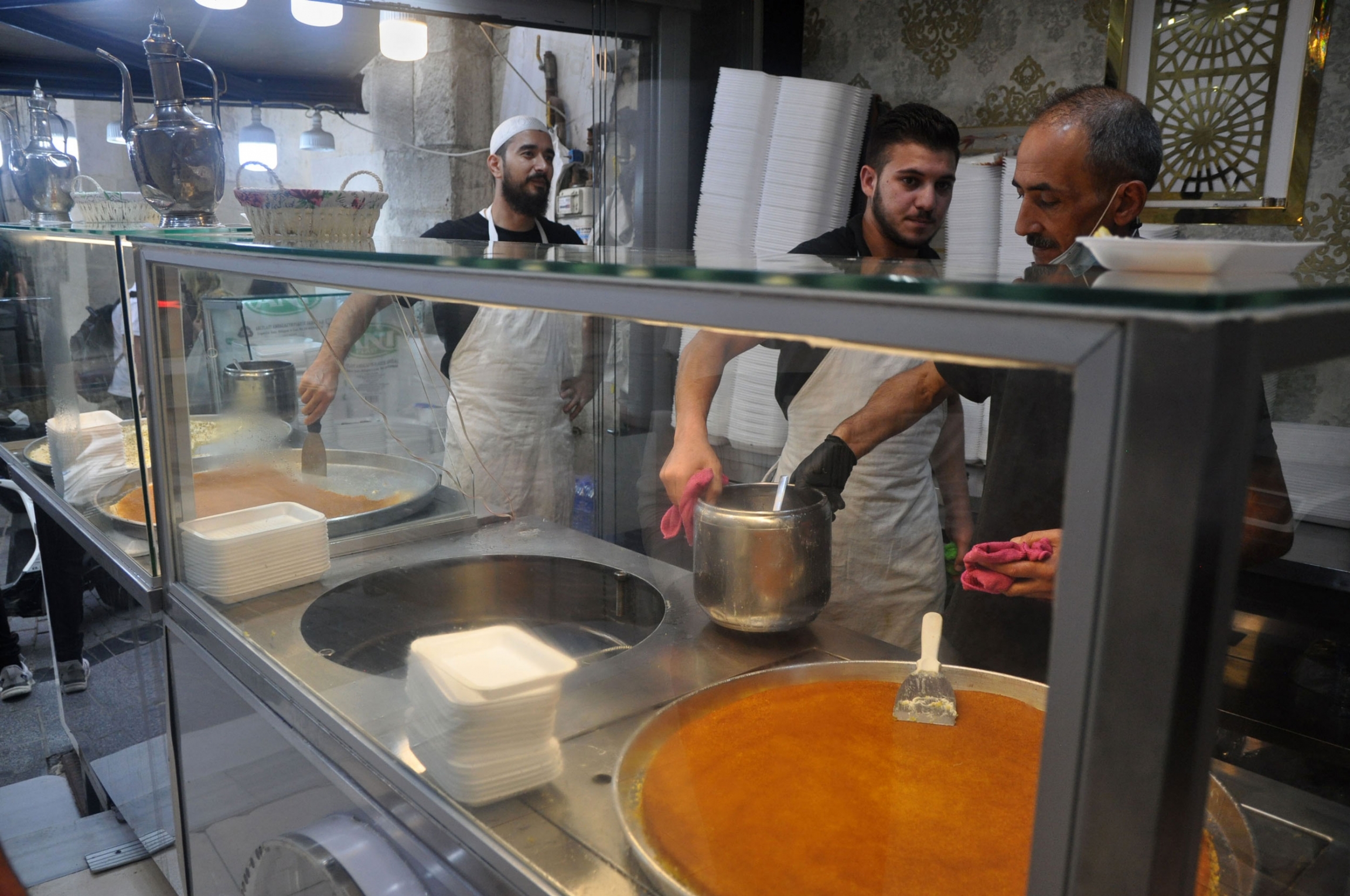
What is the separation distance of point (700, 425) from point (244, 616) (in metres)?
0.62

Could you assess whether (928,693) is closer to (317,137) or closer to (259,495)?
(259,495)

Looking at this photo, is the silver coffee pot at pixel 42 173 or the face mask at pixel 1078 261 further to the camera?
the silver coffee pot at pixel 42 173

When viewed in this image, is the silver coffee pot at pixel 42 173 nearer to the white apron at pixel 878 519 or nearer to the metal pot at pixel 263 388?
the metal pot at pixel 263 388

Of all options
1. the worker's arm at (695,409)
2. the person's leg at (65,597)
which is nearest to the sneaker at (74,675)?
the person's leg at (65,597)

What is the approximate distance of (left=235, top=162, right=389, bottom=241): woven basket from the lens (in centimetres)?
106

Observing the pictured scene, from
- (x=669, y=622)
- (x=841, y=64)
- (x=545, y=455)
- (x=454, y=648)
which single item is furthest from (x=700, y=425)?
(x=841, y=64)

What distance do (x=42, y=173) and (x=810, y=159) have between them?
1933mm

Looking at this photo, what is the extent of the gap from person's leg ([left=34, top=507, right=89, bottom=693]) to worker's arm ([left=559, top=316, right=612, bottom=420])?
131 centimetres

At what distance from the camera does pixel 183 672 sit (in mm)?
1263

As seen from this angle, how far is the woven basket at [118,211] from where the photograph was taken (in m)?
2.01

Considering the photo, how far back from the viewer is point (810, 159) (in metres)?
2.54

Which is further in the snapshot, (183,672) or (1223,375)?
(183,672)

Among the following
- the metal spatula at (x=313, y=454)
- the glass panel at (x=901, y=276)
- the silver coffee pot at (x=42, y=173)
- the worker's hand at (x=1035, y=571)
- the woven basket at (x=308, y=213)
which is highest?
the silver coffee pot at (x=42, y=173)

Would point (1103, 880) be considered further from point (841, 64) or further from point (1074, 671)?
point (841, 64)
